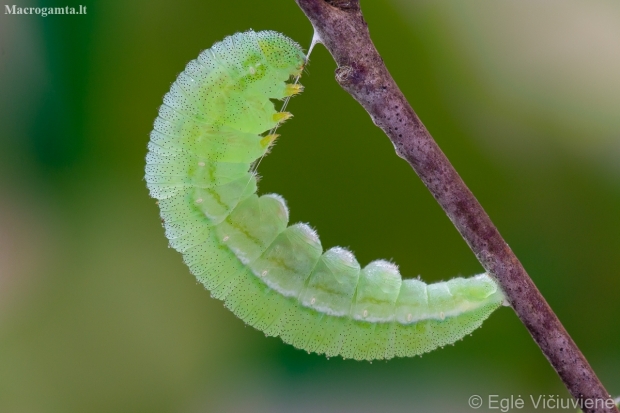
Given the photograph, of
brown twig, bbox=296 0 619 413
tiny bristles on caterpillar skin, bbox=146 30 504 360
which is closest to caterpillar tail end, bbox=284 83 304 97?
tiny bristles on caterpillar skin, bbox=146 30 504 360

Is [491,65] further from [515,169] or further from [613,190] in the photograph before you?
[613,190]

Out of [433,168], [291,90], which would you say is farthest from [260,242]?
[433,168]

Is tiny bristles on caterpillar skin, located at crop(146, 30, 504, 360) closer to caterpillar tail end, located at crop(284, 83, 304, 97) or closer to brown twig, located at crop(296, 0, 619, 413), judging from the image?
caterpillar tail end, located at crop(284, 83, 304, 97)

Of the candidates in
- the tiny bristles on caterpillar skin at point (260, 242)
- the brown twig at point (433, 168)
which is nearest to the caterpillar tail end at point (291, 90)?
the tiny bristles on caterpillar skin at point (260, 242)

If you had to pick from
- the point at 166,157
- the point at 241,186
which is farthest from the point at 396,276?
the point at 166,157

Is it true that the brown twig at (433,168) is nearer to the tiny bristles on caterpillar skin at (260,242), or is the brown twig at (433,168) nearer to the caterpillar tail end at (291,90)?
the tiny bristles on caterpillar skin at (260,242)
